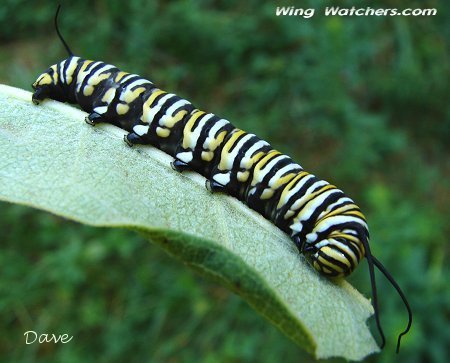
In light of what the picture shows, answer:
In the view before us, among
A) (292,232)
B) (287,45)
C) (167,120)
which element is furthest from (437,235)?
(167,120)

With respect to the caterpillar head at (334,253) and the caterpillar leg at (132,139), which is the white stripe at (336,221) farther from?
the caterpillar leg at (132,139)

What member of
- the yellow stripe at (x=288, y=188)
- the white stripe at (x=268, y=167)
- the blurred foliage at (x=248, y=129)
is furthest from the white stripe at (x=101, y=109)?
the blurred foliage at (x=248, y=129)

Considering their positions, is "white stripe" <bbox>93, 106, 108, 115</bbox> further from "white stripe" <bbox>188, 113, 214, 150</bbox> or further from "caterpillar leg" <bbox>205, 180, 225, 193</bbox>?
"caterpillar leg" <bbox>205, 180, 225, 193</bbox>

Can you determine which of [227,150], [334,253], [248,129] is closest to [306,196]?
[334,253]

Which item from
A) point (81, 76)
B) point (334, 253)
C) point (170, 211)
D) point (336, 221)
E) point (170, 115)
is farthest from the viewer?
point (81, 76)

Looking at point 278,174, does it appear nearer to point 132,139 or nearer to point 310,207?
point 310,207

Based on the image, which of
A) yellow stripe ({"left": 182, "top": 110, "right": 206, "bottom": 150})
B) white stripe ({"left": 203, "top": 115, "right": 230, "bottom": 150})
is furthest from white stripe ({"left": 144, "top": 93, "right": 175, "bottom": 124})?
white stripe ({"left": 203, "top": 115, "right": 230, "bottom": 150})

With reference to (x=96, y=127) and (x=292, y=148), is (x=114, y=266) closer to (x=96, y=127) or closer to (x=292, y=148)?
(x=292, y=148)
